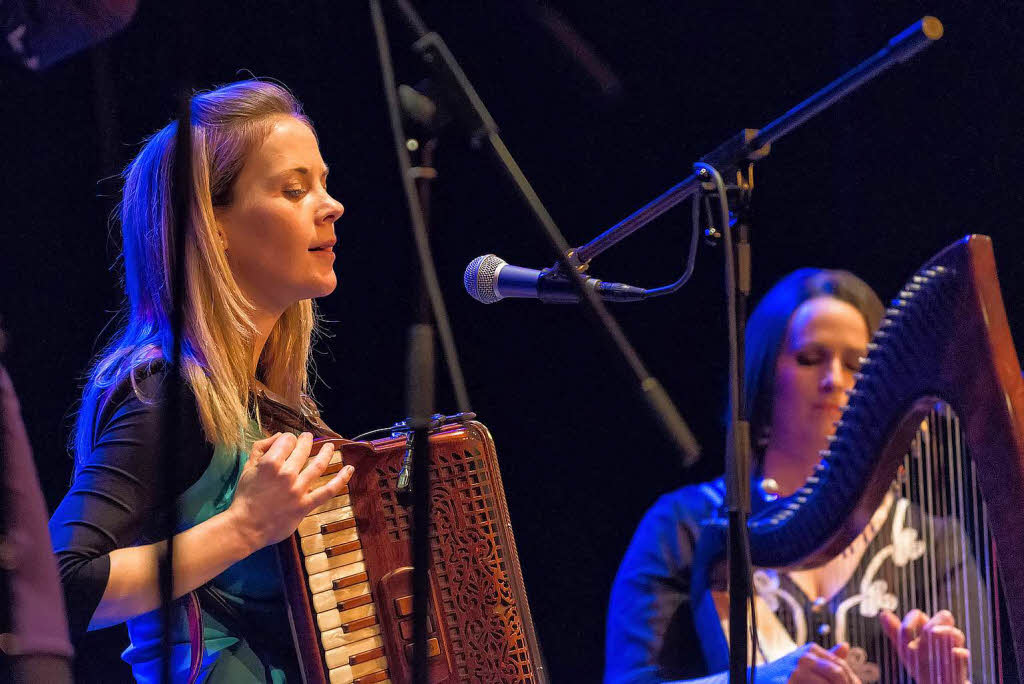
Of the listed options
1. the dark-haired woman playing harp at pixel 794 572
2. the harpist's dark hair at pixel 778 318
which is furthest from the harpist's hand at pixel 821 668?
the harpist's dark hair at pixel 778 318

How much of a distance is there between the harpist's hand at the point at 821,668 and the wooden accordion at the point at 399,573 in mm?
655

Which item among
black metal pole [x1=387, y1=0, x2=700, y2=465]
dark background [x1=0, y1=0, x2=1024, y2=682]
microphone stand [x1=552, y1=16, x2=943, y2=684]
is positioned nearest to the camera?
black metal pole [x1=387, y1=0, x2=700, y2=465]

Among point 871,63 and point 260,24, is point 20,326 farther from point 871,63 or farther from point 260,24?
point 871,63

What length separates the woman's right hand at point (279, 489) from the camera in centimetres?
167

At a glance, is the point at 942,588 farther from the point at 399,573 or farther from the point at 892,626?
the point at 399,573

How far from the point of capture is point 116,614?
168 cm

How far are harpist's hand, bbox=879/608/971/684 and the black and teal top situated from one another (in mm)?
1428

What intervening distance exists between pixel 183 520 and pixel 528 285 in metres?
0.75

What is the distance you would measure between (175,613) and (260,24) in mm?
1957

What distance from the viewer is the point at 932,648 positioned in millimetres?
2320

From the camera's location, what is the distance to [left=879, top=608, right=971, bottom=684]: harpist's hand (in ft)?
7.56

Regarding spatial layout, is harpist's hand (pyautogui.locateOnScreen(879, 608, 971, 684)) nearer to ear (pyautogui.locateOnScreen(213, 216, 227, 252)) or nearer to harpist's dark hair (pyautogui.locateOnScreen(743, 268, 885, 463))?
harpist's dark hair (pyautogui.locateOnScreen(743, 268, 885, 463))

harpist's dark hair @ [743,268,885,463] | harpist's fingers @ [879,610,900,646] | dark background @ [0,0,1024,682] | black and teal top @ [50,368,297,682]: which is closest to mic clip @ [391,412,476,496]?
black and teal top @ [50,368,297,682]

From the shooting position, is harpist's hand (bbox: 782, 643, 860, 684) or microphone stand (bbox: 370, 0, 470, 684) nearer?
microphone stand (bbox: 370, 0, 470, 684)
